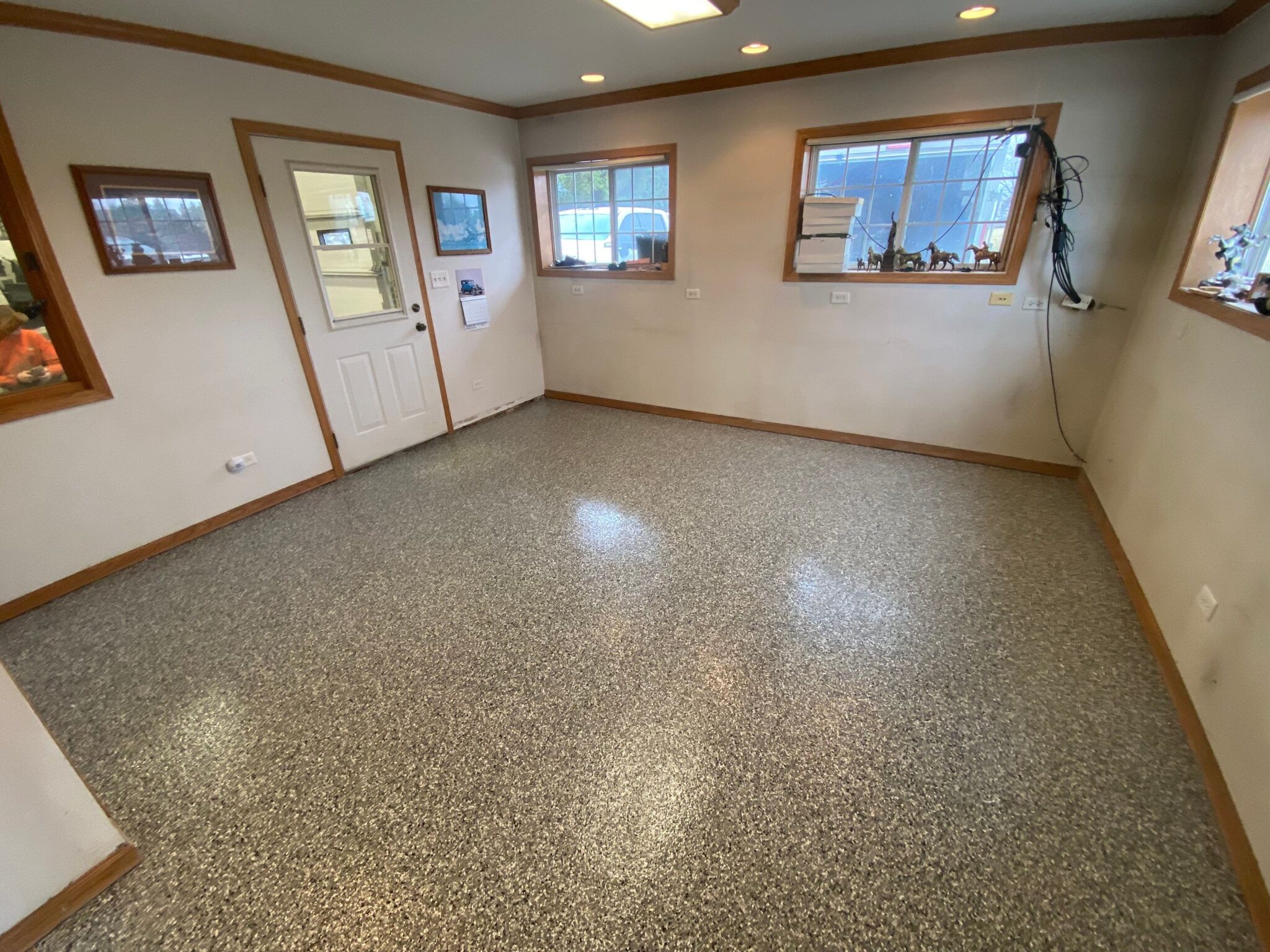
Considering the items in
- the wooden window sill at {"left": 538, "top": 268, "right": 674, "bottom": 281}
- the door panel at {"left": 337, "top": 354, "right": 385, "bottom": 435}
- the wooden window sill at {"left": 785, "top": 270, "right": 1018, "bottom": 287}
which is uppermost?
the wooden window sill at {"left": 538, "top": 268, "right": 674, "bottom": 281}

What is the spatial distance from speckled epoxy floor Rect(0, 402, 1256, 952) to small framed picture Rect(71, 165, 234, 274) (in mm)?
1459

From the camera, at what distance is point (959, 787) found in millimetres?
1543

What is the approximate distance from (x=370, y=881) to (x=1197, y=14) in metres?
4.79

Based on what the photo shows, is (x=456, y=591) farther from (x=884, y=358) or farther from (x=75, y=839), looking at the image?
(x=884, y=358)

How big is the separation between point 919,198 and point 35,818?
15.3 ft

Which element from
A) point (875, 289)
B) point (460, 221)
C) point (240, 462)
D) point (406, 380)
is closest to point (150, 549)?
point (240, 462)

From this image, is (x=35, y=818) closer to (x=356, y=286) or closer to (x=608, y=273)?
(x=356, y=286)

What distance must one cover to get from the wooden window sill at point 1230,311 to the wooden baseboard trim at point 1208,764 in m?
1.08

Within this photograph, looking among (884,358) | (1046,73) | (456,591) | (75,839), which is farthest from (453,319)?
(1046,73)

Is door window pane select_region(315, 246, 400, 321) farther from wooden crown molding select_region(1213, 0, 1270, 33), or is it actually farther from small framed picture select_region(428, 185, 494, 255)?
wooden crown molding select_region(1213, 0, 1270, 33)

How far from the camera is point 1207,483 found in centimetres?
187

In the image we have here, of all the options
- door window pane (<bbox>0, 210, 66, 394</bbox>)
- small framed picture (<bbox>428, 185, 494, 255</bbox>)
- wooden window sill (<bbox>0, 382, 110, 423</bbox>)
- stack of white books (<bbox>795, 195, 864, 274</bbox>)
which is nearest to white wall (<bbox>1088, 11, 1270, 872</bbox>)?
stack of white books (<bbox>795, 195, 864, 274</bbox>)

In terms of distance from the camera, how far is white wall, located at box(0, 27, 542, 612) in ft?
7.39

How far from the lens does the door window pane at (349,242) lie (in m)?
3.22
